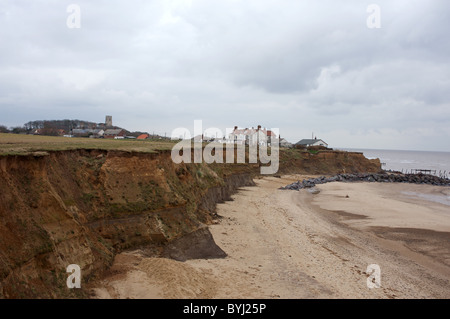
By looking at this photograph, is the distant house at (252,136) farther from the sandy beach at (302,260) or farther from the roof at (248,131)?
the sandy beach at (302,260)

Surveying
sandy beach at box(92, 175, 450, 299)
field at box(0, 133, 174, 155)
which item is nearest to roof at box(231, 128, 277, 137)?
sandy beach at box(92, 175, 450, 299)

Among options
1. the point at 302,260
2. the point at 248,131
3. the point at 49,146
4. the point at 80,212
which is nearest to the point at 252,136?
the point at 248,131

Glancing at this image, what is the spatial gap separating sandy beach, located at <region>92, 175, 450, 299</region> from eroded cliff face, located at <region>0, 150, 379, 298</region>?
1.23m

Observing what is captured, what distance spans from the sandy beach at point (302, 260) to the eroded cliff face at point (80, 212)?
1226mm

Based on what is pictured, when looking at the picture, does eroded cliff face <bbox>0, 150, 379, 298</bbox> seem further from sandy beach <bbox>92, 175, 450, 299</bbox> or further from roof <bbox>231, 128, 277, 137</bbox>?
roof <bbox>231, 128, 277, 137</bbox>

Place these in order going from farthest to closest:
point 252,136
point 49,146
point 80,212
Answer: point 252,136, point 49,146, point 80,212

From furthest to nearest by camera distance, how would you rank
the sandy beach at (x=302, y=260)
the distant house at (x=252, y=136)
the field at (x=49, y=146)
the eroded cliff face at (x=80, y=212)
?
the distant house at (x=252, y=136) < the sandy beach at (x=302, y=260) < the field at (x=49, y=146) < the eroded cliff face at (x=80, y=212)

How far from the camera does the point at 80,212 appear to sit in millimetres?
13508

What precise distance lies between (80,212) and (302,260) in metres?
11.3

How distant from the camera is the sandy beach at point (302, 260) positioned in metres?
12.7

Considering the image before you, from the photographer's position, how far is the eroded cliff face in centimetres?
976

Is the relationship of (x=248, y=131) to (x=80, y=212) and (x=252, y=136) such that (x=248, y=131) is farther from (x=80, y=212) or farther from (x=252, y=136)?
(x=80, y=212)

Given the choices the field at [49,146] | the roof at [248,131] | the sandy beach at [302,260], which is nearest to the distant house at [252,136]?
the roof at [248,131]
